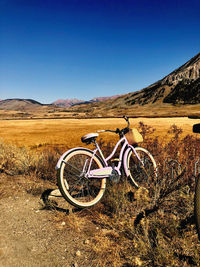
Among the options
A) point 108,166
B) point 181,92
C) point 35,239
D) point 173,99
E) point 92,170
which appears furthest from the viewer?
point 173,99

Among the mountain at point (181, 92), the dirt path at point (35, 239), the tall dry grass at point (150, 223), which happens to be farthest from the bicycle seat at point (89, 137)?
the mountain at point (181, 92)

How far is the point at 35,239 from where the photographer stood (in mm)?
2578

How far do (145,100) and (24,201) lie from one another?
6880 centimetres

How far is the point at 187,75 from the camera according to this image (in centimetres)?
6994

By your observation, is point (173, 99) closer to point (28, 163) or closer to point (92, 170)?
point (28, 163)

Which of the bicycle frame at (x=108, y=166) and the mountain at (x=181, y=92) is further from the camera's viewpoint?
the mountain at (x=181, y=92)

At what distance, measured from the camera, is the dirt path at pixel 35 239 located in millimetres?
2191

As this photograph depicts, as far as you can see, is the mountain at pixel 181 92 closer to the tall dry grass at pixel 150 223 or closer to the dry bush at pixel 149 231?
the tall dry grass at pixel 150 223

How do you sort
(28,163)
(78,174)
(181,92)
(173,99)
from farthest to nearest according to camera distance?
(173,99) → (181,92) → (28,163) → (78,174)

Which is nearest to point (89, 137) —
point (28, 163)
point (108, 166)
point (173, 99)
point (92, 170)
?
point (92, 170)

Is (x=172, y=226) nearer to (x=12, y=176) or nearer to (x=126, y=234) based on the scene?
(x=126, y=234)

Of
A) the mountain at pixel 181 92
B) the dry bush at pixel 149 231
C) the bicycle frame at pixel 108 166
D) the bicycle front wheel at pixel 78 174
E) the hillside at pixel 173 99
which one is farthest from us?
the mountain at pixel 181 92

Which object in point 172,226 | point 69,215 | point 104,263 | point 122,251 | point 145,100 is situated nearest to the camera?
point 104,263

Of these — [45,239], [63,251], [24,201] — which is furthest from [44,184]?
[63,251]
